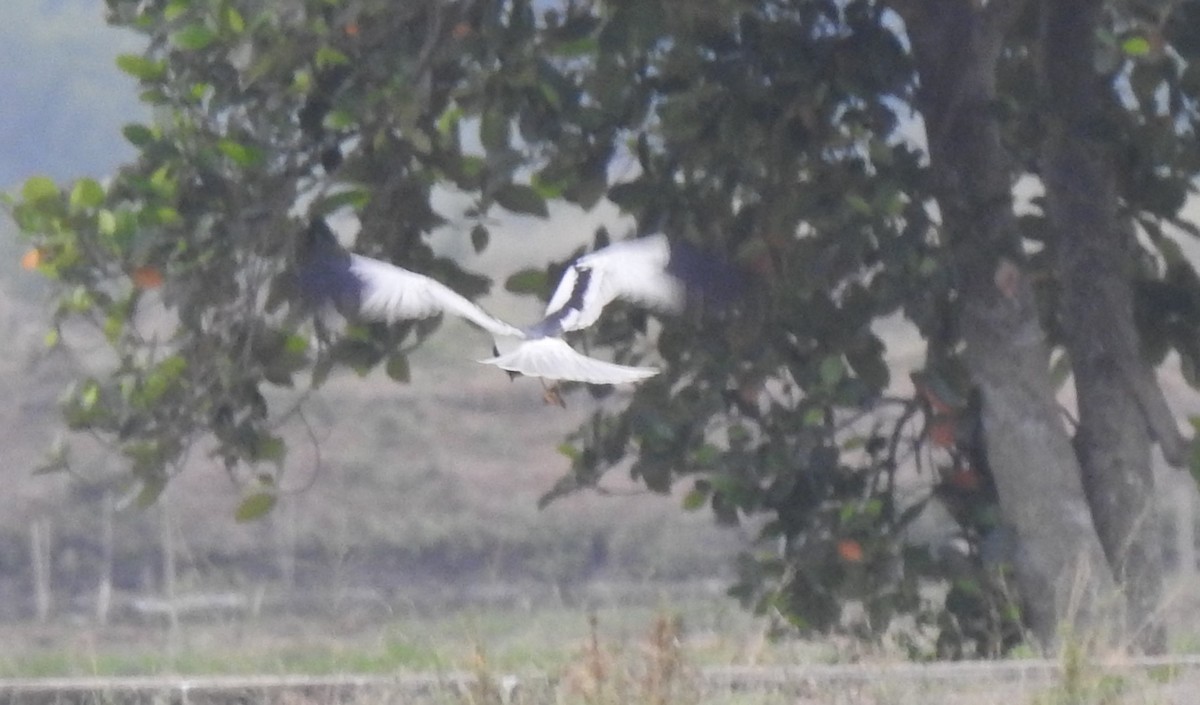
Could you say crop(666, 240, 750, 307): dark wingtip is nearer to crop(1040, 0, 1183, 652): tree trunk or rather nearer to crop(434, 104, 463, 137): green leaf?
crop(434, 104, 463, 137): green leaf

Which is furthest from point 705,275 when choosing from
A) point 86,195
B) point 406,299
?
point 86,195

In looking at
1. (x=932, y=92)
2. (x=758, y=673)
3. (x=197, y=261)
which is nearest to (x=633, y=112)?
(x=932, y=92)

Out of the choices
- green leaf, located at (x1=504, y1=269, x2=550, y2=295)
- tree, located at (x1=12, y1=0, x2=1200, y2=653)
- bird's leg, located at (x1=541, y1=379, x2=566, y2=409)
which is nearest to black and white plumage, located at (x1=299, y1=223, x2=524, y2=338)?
tree, located at (x1=12, y1=0, x2=1200, y2=653)

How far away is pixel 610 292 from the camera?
4617 millimetres

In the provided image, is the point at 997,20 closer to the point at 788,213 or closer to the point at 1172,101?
the point at 1172,101

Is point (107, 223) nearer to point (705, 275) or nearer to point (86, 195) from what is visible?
point (86, 195)

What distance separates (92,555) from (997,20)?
689 cm

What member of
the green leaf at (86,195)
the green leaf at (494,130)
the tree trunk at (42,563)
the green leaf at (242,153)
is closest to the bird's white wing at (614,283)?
the green leaf at (494,130)

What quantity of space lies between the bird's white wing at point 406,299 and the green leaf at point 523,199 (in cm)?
52

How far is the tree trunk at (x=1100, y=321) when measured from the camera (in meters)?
5.25

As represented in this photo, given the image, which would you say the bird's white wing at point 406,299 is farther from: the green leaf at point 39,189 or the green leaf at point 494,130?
the green leaf at point 39,189

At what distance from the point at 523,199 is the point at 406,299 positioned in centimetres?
73

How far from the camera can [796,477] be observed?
5348 mm

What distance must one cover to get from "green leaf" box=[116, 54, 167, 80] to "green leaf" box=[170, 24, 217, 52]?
0.56ft
